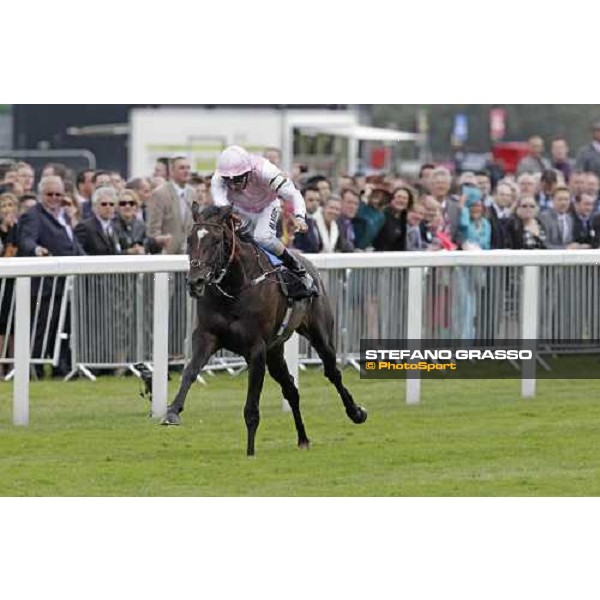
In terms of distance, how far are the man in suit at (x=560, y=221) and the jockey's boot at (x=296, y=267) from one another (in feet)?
22.6

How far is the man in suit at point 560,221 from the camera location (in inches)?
770

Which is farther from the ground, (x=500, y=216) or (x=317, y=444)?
(x=500, y=216)

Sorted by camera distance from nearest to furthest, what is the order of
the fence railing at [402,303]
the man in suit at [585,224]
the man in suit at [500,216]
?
the fence railing at [402,303]
the man in suit at [500,216]
the man in suit at [585,224]

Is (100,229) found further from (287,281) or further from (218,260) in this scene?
(218,260)

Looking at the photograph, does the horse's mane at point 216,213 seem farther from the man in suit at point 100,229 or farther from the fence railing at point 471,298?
the man in suit at point 100,229

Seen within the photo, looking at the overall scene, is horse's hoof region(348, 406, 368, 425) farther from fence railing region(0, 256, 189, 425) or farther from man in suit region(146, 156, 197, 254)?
man in suit region(146, 156, 197, 254)

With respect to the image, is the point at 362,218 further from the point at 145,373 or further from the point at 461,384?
the point at 145,373

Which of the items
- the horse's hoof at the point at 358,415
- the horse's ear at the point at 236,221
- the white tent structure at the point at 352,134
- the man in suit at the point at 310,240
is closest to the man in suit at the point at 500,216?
the man in suit at the point at 310,240

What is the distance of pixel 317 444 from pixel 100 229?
181 inches

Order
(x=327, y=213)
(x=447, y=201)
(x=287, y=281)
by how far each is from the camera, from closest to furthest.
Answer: (x=287, y=281), (x=327, y=213), (x=447, y=201)

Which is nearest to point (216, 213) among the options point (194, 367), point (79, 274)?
point (194, 367)

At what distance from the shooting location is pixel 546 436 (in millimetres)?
13398

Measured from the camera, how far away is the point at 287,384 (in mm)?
12977

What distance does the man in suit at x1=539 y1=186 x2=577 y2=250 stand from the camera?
1955cm
